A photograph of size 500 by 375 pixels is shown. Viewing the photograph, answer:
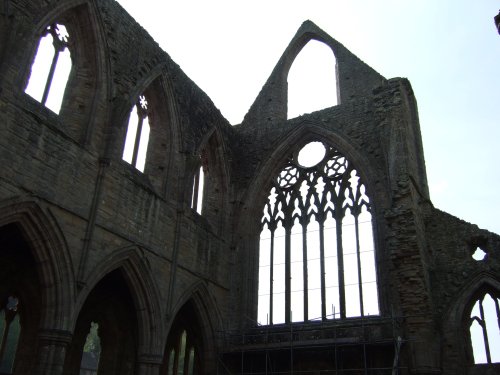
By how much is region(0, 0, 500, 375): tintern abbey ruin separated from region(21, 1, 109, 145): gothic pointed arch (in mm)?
26

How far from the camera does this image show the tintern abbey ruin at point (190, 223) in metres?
8.16

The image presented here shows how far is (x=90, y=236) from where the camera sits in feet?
28.2

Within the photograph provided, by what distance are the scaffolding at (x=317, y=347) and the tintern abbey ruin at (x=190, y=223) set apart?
0.04 m

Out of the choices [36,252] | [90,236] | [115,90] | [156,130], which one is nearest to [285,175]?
[156,130]

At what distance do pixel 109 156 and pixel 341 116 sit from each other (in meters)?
6.14

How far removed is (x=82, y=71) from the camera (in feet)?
32.1

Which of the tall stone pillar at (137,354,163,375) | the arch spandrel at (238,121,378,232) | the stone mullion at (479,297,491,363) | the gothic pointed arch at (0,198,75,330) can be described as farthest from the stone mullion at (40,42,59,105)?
the stone mullion at (479,297,491,363)

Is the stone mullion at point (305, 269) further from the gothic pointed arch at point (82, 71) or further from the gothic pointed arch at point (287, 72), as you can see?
the gothic pointed arch at point (82, 71)

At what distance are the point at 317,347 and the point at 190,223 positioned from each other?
3.59 metres

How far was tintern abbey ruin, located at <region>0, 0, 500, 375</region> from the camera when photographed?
816 centimetres

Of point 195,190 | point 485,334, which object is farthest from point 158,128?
point 485,334

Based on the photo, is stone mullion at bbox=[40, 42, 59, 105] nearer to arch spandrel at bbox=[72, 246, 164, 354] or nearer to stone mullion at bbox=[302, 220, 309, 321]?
arch spandrel at bbox=[72, 246, 164, 354]

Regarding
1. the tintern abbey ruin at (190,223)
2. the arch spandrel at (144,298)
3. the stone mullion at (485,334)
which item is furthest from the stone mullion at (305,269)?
the stone mullion at (485,334)

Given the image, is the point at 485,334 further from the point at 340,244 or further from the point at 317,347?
the point at 340,244
